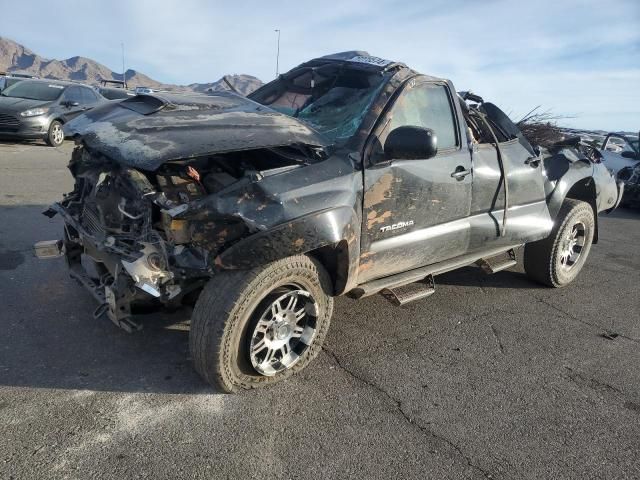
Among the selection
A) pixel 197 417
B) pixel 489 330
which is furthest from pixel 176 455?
pixel 489 330

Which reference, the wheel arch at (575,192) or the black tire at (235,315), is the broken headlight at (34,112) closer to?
the black tire at (235,315)

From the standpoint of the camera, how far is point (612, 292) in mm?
5430

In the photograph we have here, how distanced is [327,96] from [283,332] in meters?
1.93

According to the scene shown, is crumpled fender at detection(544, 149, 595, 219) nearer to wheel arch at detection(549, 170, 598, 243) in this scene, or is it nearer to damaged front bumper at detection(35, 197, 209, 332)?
wheel arch at detection(549, 170, 598, 243)

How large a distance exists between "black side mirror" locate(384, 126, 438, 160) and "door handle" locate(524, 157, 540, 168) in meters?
1.89

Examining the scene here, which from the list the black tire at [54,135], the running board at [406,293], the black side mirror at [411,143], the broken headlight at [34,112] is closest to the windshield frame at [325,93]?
the black side mirror at [411,143]

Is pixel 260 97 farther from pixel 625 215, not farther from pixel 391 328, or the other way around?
pixel 625 215

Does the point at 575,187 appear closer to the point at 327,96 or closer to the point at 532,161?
the point at 532,161

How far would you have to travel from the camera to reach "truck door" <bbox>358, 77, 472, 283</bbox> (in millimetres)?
3309

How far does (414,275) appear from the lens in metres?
3.80

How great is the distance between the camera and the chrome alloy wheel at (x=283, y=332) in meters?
3.01

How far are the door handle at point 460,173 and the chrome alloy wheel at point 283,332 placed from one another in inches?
59.7

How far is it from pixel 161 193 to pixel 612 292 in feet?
15.9

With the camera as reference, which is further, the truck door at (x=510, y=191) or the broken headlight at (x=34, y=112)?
the broken headlight at (x=34, y=112)
